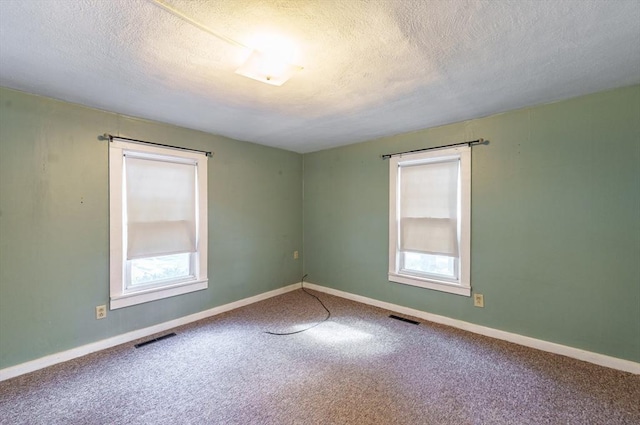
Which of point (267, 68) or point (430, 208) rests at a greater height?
point (267, 68)

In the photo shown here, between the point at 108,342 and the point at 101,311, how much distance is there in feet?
1.00

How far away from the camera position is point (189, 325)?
316 centimetres

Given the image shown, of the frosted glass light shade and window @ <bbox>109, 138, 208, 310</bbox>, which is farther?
window @ <bbox>109, 138, 208, 310</bbox>

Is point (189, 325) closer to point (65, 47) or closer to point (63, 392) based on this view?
point (63, 392)

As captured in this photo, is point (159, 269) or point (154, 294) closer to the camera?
point (154, 294)

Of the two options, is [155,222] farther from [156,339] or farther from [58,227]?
[156,339]

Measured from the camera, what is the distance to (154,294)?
117 inches

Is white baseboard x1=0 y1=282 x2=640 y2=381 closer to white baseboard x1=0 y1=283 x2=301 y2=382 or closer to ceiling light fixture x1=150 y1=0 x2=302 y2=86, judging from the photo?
white baseboard x1=0 y1=283 x2=301 y2=382

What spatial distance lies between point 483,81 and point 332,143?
2.16 m

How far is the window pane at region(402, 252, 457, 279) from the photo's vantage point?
127 inches

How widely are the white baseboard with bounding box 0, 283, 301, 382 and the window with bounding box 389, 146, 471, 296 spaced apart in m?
2.17

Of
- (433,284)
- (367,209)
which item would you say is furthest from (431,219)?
(367,209)

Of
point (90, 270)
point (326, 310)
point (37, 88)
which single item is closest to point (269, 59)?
point (37, 88)

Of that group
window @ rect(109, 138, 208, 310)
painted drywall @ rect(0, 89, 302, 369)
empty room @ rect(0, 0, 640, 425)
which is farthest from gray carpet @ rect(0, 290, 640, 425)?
window @ rect(109, 138, 208, 310)
